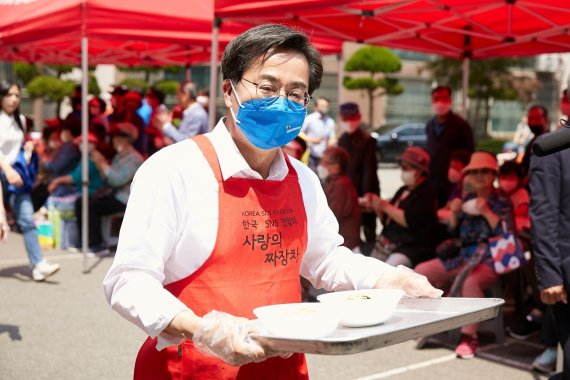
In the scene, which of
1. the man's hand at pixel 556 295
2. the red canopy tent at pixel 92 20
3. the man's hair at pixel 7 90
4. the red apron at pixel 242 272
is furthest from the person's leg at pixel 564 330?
the man's hair at pixel 7 90

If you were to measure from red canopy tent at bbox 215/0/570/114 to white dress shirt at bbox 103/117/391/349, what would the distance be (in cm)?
401

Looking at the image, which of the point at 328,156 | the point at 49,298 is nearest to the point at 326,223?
the point at 328,156

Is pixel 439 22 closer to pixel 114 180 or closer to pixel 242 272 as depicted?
pixel 114 180

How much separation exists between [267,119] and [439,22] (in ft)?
19.6

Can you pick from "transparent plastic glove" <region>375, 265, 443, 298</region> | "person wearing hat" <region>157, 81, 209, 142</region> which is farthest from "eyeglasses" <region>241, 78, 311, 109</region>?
"person wearing hat" <region>157, 81, 209, 142</region>

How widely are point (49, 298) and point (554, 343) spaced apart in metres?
4.44

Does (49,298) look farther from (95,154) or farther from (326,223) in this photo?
(326,223)

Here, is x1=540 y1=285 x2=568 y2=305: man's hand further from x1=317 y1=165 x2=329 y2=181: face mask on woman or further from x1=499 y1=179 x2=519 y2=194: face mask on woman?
x1=317 y1=165 x2=329 y2=181: face mask on woman

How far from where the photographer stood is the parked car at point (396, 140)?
27828 mm

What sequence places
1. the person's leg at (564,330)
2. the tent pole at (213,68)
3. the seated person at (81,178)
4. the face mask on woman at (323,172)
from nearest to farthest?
the person's leg at (564,330) → the tent pole at (213,68) → the face mask on woman at (323,172) → the seated person at (81,178)

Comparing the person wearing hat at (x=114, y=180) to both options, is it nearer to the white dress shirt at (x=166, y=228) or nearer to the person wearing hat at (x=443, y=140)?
the person wearing hat at (x=443, y=140)

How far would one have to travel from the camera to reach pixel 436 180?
8070 millimetres

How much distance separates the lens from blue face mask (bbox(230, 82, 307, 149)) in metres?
2.09

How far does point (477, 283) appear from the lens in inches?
223
